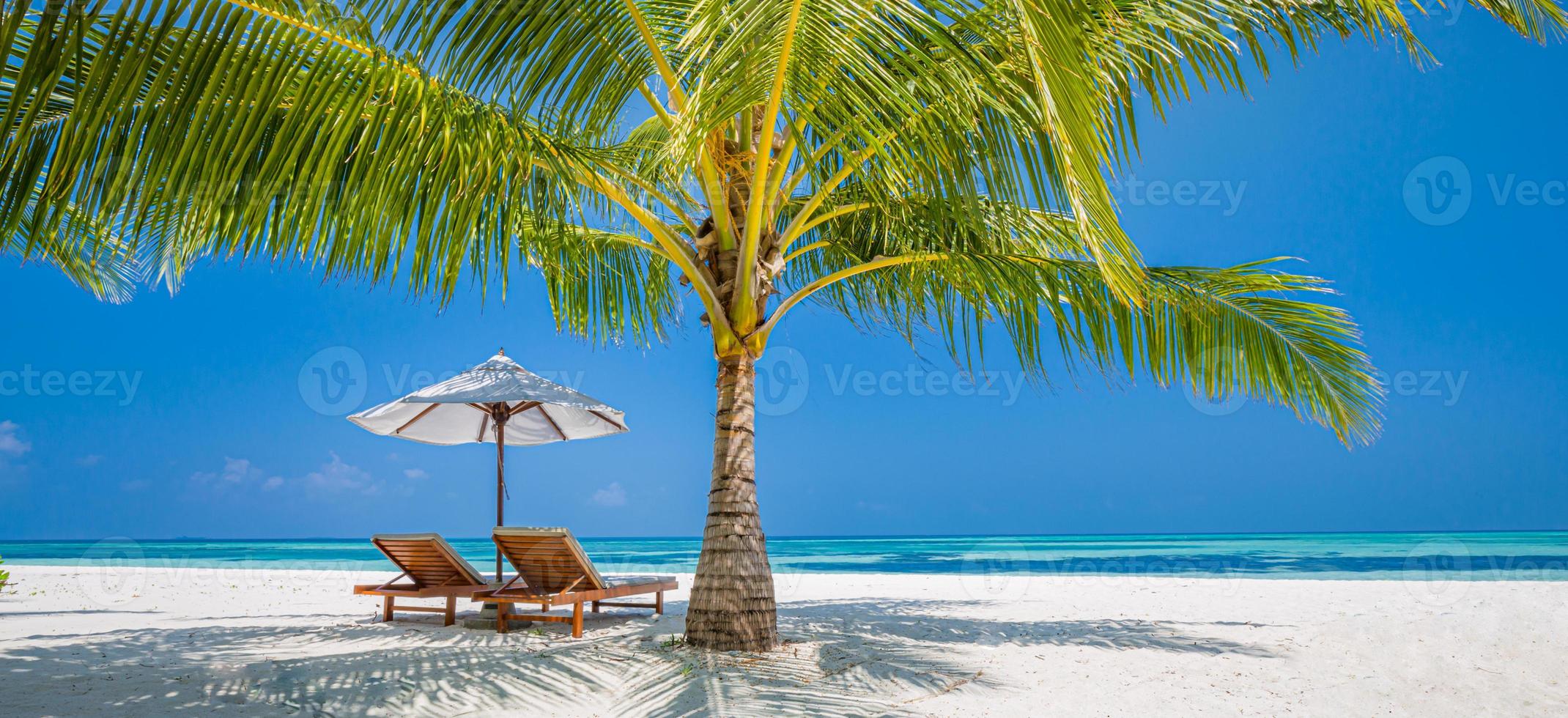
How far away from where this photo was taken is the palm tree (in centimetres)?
260

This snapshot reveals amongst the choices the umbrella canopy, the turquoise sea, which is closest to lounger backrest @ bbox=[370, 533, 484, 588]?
the umbrella canopy

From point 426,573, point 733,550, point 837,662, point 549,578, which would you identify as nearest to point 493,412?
point 426,573

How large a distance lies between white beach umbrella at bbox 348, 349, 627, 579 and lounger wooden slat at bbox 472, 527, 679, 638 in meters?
0.27

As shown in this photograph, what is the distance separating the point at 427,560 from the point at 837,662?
2.83 m

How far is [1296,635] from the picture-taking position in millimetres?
5652

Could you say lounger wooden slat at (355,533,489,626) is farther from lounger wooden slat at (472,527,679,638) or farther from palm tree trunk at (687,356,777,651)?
palm tree trunk at (687,356,777,651)

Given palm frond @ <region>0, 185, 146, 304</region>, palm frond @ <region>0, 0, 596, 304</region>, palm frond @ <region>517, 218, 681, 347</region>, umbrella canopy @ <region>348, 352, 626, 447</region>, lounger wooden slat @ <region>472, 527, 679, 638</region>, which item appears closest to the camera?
palm frond @ <region>0, 0, 596, 304</region>

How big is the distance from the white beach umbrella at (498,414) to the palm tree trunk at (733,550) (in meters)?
1.59

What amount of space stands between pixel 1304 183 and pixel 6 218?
253 ft

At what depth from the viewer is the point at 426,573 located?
611cm

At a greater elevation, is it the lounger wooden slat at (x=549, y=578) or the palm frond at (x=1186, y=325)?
the palm frond at (x=1186, y=325)

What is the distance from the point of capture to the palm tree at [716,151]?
8.54 feet

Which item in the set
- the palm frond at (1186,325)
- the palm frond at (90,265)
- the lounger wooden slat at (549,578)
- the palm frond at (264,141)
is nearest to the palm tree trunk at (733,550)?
the palm frond at (1186,325)

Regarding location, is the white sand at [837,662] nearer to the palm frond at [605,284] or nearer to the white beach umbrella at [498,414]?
the white beach umbrella at [498,414]
